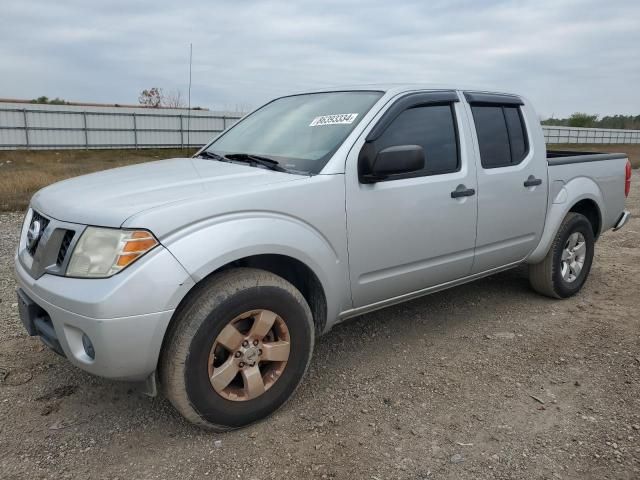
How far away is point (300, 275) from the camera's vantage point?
303 cm

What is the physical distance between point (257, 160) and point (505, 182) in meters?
1.85

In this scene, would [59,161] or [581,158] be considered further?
[59,161]

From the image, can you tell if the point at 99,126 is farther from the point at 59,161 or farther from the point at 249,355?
the point at 249,355

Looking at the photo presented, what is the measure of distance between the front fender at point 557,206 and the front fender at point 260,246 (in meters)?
2.12

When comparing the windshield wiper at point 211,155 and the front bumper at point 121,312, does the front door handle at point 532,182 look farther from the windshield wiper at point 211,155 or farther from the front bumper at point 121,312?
the front bumper at point 121,312

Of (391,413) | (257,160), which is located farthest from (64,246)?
(391,413)

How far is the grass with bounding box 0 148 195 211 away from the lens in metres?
13.8

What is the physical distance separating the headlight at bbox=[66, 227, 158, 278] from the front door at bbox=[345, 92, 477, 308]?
3.81ft

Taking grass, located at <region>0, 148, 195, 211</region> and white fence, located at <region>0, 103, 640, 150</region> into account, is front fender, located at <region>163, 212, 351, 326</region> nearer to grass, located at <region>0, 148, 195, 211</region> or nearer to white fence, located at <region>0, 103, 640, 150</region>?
grass, located at <region>0, 148, 195, 211</region>

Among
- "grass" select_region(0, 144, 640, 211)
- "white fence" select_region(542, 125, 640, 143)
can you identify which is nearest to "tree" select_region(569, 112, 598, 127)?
"white fence" select_region(542, 125, 640, 143)

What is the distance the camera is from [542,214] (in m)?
4.21

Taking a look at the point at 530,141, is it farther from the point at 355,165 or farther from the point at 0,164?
the point at 0,164

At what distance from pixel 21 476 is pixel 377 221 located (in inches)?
84.8

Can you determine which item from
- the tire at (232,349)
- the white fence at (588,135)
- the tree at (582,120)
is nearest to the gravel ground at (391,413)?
the tire at (232,349)
